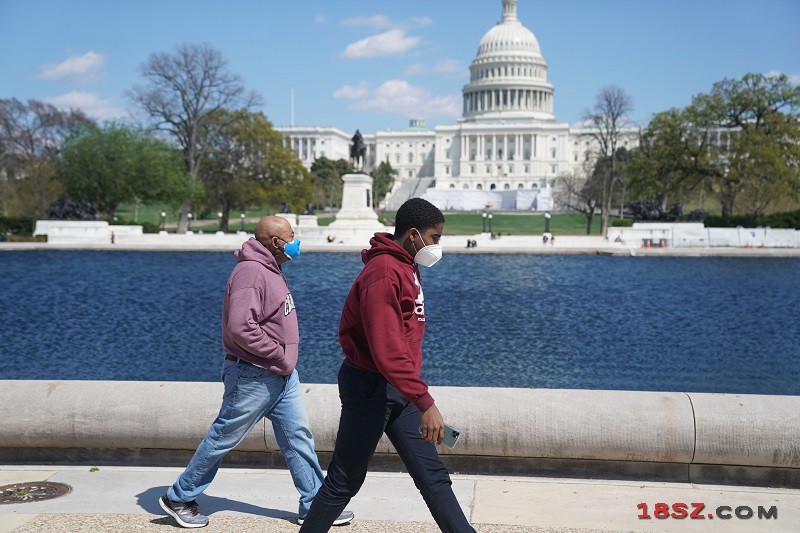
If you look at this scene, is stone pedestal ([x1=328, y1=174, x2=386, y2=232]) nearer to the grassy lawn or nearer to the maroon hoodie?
the grassy lawn

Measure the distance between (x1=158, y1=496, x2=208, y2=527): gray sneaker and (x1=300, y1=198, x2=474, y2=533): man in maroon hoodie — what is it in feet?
3.56

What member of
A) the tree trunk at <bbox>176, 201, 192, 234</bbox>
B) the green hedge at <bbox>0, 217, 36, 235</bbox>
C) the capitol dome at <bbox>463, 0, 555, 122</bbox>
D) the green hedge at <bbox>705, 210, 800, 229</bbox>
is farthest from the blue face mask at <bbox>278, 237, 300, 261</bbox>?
the capitol dome at <bbox>463, 0, 555, 122</bbox>

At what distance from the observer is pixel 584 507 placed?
518 centimetres

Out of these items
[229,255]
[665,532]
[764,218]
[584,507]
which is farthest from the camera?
[764,218]

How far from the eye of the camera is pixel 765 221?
4653 cm

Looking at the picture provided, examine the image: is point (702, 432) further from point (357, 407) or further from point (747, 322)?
point (747, 322)

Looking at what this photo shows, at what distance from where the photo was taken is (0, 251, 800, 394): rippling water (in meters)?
13.2

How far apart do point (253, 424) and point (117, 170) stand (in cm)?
4969

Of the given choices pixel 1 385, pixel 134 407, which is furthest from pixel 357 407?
pixel 1 385

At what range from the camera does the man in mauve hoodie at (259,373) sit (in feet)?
15.4

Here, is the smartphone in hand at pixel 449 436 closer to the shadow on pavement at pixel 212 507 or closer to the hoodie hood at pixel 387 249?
the hoodie hood at pixel 387 249

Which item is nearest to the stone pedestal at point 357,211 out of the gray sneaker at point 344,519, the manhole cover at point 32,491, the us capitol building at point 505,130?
the manhole cover at point 32,491

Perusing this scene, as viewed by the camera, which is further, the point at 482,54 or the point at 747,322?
the point at 482,54

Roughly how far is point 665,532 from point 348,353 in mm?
2109
